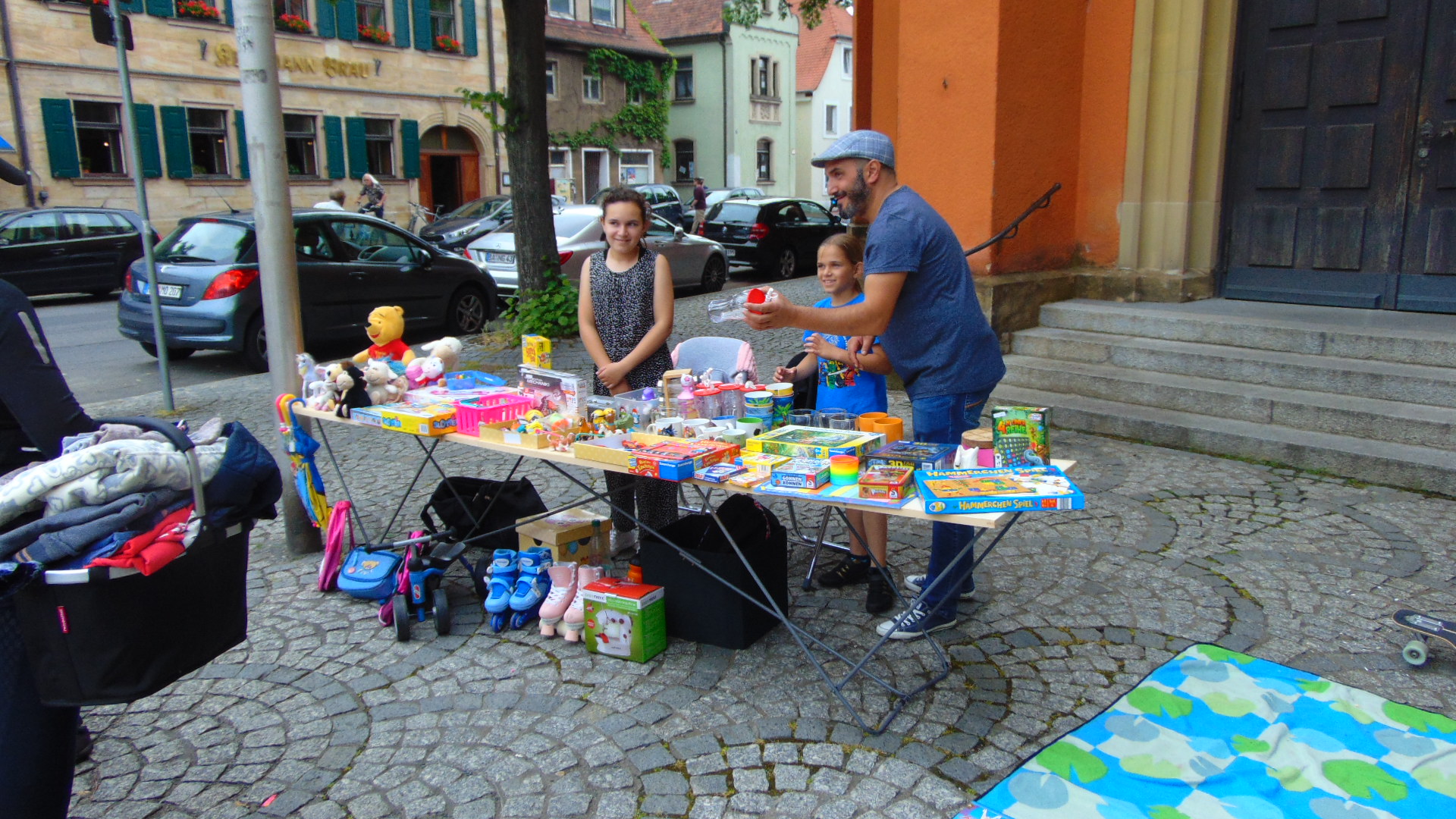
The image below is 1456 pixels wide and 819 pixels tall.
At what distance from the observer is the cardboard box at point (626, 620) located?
367 centimetres

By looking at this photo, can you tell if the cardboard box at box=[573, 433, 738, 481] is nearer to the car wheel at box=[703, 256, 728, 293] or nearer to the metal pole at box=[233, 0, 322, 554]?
the metal pole at box=[233, 0, 322, 554]

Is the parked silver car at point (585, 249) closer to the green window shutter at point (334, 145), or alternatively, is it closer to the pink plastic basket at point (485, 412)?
the pink plastic basket at point (485, 412)

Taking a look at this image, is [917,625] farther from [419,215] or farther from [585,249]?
[419,215]

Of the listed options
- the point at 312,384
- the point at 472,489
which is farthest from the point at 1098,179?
the point at 312,384

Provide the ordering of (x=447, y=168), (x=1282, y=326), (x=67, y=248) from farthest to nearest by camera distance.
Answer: (x=447, y=168), (x=67, y=248), (x=1282, y=326)

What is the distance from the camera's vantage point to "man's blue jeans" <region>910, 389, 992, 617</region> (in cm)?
366

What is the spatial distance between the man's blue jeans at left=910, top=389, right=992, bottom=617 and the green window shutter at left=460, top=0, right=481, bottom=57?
2618 centimetres

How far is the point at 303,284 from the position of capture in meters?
9.74

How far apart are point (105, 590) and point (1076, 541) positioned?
4.04 metres

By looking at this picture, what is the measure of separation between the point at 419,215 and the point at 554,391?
23.4 metres

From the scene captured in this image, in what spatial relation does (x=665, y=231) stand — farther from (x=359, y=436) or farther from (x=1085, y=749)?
(x=1085, y=749)

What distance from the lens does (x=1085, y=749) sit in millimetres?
3020

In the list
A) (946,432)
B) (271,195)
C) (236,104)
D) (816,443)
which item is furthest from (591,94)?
(816,443)

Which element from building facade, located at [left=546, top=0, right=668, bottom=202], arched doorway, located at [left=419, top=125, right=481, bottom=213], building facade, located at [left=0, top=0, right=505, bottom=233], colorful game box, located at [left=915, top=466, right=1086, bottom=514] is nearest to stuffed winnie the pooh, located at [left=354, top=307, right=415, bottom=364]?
colorful game box, located at [left=915, top=466, right=1086, bottom=514]
